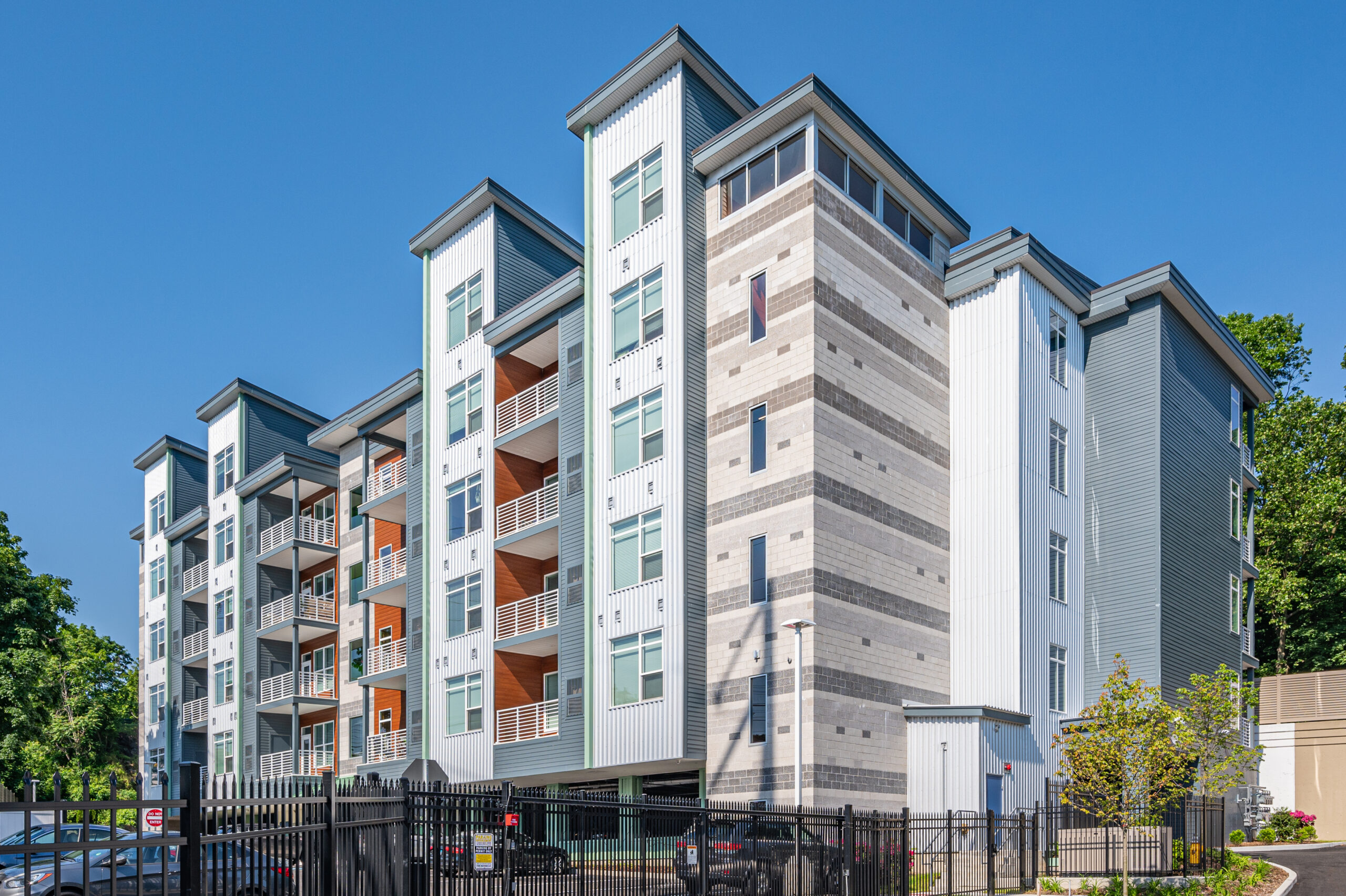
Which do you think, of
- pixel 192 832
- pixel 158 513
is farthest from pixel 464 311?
pixel 192 832

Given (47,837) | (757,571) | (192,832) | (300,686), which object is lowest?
(300,686)

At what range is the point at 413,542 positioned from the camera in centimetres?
4256

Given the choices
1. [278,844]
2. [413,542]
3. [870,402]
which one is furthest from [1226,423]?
[278,844]

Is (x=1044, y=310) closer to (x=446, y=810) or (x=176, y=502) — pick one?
(x=446, y=810)

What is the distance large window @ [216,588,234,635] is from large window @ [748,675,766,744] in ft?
110

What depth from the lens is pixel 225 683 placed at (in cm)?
5494

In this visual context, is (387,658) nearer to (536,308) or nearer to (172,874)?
(536,308)

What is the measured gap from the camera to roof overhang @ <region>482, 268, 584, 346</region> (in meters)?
36.5

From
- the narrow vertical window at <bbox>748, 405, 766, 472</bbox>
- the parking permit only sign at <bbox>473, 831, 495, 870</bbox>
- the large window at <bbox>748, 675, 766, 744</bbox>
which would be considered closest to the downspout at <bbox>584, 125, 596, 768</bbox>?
the large window at <bbox>748, 675, 766, 744</bbox>

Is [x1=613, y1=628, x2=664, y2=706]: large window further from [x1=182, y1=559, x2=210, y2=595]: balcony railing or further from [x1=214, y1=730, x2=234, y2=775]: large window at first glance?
[x1=182, y1=559, x2=210, y2=595]: balcony railing

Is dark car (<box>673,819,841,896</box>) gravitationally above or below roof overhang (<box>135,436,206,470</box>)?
below

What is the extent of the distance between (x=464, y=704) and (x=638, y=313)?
14.1 meters

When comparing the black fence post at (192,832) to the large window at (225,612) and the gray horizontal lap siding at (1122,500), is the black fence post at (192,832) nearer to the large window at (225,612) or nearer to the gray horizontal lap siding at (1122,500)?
the gray horizontal lap siding at (1122,500)

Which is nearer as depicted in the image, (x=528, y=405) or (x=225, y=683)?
(x=528, y=405)
